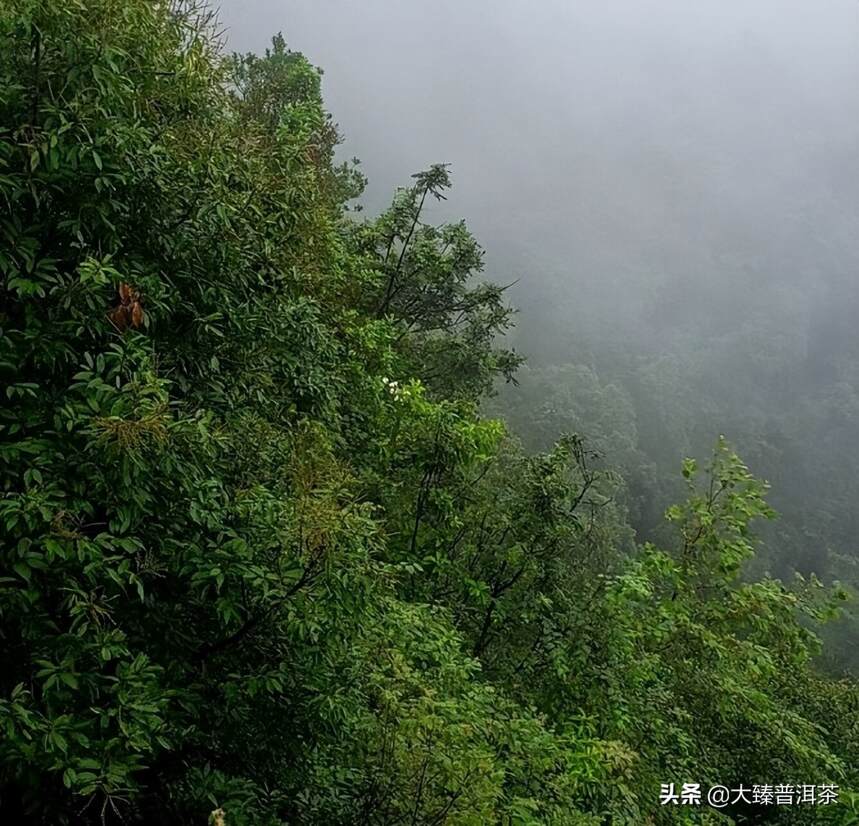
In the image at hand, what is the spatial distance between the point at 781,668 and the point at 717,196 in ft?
323

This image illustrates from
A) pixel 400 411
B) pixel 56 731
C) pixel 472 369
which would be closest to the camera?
pixel 56 731

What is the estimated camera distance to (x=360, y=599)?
2795 mm

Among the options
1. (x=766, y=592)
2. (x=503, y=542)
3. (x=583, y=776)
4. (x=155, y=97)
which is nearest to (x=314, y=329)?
(x=155, y=97)

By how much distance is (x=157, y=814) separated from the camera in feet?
9.76

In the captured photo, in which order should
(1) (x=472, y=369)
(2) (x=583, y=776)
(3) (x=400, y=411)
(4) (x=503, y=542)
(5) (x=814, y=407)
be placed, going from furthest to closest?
1. (5) (x=814, y=407)
2. (1) (x=472, y=369)
3. (3) (x=400, y=411)
4. (4) (x=503, y=542)
5. (2) (x=583, y=776)

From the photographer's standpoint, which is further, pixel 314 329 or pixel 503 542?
pixel 503 542

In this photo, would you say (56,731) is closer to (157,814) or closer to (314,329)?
(157,814)

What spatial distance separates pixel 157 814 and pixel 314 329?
2055mm

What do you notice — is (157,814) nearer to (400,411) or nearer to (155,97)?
(155,97)

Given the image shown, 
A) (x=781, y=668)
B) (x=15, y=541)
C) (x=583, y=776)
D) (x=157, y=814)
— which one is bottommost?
(x=157, y=814)

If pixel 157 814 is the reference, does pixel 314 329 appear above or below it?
above

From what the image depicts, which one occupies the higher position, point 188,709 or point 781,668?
point 781,668

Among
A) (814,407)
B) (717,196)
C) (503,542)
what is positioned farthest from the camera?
(717,196)

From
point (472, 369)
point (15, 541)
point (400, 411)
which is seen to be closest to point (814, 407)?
point (472, 369)
